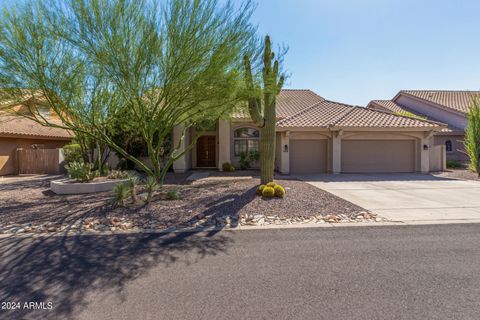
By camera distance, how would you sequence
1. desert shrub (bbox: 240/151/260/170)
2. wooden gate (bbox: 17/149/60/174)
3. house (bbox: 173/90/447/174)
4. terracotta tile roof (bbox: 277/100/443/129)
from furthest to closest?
desert shrub (bbox: 240/151/260/170) → wooden gate (bbox: 17/149/60/174) → house (bbox: 173/90/447/174) → terracotta tile roof (bbox: 277/100/443/129)

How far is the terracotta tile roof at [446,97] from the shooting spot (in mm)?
27422

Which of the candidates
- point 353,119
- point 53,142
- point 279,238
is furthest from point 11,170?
point 353,119

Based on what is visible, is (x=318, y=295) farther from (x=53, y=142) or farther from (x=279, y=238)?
(x=53, y=142)

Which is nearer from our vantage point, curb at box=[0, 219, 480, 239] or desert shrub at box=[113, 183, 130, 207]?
curb at box=[0, 219, 480, 239]

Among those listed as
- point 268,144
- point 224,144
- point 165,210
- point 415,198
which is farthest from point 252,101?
point 224,144

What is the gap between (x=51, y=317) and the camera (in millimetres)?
2992

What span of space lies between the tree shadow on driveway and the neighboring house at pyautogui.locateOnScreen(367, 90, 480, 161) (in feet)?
80.0

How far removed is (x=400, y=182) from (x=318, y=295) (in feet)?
38.1

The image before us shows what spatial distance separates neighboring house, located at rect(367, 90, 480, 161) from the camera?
2447 centimetres

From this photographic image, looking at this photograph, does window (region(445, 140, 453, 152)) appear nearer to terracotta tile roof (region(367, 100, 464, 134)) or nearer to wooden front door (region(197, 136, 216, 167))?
terracotta tile roof (region(367, 100, 464, 134))

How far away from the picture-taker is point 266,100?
371 inches

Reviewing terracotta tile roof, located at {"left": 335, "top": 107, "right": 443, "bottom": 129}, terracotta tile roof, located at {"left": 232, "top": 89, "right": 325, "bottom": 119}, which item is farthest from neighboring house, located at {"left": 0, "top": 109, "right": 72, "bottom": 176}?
terracotta tile roof, located at {"left": 335, "top": 107, "right": 443, "bottom": 129}

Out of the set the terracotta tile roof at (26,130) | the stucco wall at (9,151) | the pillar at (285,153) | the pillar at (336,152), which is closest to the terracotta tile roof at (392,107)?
the pillar at (336,152)

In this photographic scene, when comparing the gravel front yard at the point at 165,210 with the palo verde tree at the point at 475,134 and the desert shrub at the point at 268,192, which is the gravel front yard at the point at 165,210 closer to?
the desert shrub at the point at 268,192
